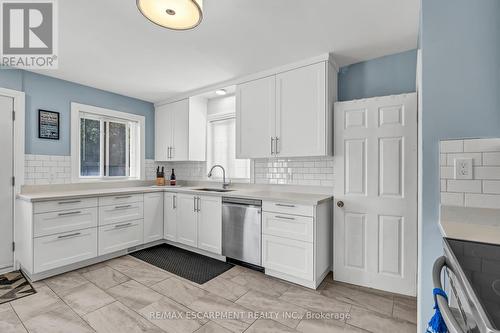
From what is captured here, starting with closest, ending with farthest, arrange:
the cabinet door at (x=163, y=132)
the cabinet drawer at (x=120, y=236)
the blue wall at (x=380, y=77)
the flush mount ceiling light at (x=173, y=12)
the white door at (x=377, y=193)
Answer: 1. the flush mount ceiling light at (x=173, y=12)
2. the white door at (x=377, y=193)
3. the blue wall at (x=380, y=77)
4. the cabinet drawer at (x=120, y=236)
5. the cabinet door at (x=163, y=132)

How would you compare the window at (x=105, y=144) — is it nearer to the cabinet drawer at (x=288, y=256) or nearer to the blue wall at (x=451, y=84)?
the cabinet drawer at (x=288, y=256)

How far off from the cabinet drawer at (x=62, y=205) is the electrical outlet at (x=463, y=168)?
3.47 meters

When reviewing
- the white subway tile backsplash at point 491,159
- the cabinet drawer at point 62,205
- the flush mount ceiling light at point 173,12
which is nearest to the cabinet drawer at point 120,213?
the cabinet drawer at point 62,205

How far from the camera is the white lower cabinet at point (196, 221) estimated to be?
121 inches

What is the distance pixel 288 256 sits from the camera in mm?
2443

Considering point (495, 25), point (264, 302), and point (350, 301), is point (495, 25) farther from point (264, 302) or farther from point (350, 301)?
point (264, 302)

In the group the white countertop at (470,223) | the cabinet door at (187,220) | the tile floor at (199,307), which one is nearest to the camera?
the white countertop at (470,223)

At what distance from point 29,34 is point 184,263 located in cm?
280

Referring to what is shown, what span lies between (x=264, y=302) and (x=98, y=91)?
3.68 meters

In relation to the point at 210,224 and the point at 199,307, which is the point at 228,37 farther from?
the point at 199,307

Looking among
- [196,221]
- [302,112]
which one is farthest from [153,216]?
[302,112]

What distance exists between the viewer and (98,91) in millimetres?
3588

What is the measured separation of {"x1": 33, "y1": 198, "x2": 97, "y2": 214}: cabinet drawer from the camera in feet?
8.18

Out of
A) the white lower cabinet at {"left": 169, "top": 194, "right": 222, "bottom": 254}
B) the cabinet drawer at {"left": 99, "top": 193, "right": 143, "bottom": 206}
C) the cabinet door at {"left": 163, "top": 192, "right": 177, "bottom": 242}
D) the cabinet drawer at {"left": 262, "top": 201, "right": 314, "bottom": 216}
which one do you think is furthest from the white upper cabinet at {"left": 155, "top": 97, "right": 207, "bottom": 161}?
the cabinet drawer at {"left": 262, "top": 201, "right": 314, "bottom": 216}
